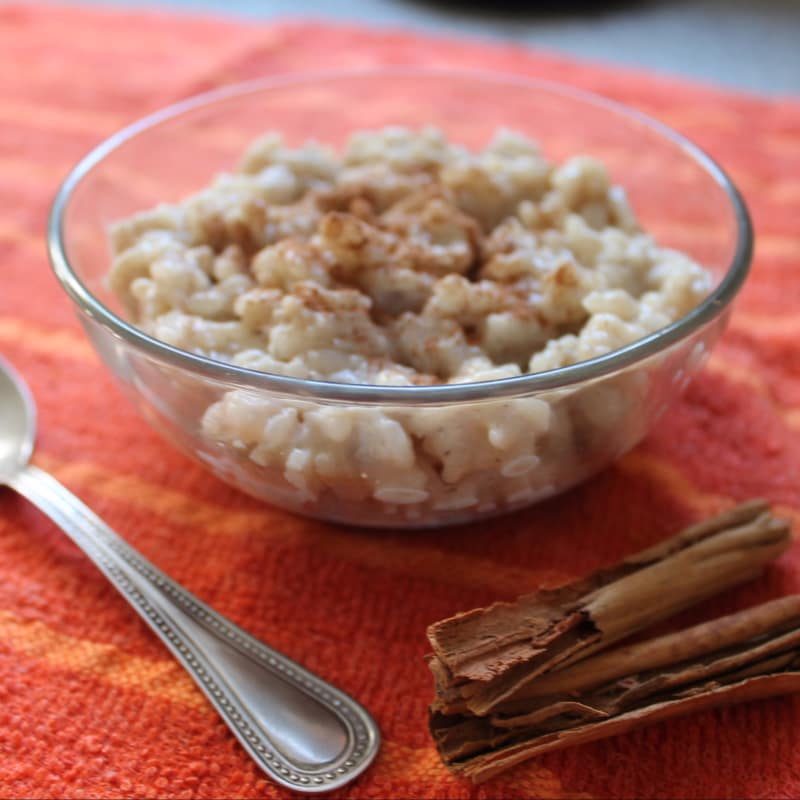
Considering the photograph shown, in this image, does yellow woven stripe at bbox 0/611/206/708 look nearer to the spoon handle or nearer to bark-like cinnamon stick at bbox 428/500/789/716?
the spoon handle

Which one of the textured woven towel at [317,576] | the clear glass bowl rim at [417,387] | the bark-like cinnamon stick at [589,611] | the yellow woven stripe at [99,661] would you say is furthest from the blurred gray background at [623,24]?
the yellow woven stripe at [99,661]

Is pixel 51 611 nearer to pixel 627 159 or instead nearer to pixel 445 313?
pixel 445 313

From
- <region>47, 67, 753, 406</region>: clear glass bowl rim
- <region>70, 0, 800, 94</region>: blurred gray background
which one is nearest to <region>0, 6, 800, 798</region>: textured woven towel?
<region>47, 67, 753, 406</region>: clear glass bowl rim

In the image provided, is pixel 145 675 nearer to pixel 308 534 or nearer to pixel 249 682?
pixel 249 682

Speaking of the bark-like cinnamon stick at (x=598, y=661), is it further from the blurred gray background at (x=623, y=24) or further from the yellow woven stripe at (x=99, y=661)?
the blurred gray background at (x=623, y=24)

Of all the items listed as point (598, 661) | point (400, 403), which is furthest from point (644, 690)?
point (400, 403)
